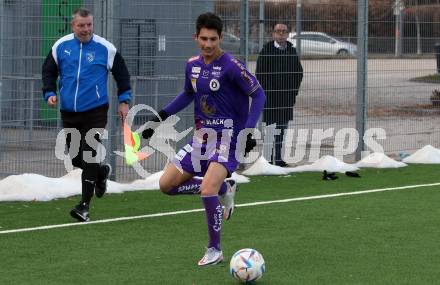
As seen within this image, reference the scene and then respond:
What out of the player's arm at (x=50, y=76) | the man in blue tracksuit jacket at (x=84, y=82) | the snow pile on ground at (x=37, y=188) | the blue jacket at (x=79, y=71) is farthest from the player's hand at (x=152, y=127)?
the snow pile on ground at (x=37, y=188)

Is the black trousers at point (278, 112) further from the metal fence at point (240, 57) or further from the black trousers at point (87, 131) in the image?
the black trousers at point (87, 131)

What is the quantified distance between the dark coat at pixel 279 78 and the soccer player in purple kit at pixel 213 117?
623 cm

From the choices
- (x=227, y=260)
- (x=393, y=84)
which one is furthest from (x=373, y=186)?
(x=227, y=260)

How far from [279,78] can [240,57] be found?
661mm

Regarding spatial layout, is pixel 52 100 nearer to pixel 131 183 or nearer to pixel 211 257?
pixel 211 257

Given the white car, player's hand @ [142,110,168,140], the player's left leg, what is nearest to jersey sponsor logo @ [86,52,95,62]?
player's hand @ [142,110,168,140]

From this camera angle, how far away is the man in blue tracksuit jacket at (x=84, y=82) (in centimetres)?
1049

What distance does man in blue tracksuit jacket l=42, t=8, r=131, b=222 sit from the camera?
10492 millimetres

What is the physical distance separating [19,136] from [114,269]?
18.9 feet

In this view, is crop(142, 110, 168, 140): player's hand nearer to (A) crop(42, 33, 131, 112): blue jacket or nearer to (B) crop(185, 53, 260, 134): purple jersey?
(B) crop(185, 53, 260, 134): purple jersey

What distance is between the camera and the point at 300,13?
1543 centimetres

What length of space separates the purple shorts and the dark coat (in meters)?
6.27

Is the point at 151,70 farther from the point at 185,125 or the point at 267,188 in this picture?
the point at 267,188

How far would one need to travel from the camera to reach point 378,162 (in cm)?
1563
